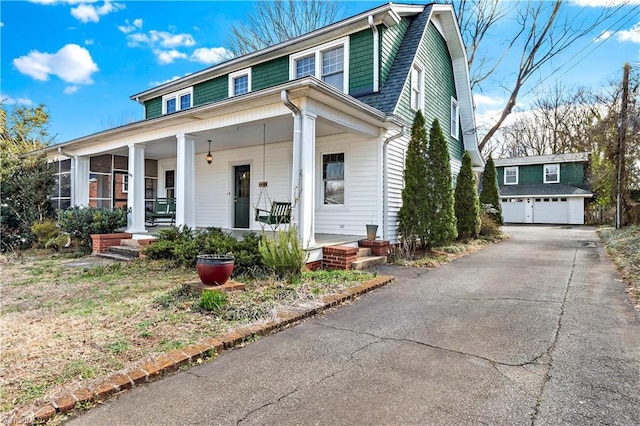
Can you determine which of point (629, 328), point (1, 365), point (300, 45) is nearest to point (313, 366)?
point (1, 365)

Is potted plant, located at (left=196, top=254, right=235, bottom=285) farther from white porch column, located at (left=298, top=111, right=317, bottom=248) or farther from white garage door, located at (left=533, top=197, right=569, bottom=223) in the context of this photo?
white garage door, located at (left=533, top=197, right=569, bottom=223)

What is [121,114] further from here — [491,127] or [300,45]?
[491,127]

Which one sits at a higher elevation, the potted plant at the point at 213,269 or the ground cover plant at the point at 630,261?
the potted plant at the point at 213,269

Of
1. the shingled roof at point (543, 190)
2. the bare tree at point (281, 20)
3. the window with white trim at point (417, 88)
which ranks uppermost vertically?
the bare tree at point (281, 20)

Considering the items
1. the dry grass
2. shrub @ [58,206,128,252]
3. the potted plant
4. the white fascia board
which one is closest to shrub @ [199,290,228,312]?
the dry grass

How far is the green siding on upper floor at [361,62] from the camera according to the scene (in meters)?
9.20

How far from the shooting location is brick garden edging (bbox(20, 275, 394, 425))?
231 cm

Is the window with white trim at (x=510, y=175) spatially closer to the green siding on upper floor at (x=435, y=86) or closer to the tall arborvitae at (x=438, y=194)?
the green siding on upper floor at (x=435, y=86)

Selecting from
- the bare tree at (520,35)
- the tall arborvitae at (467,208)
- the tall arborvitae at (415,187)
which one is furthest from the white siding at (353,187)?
the bare tree at (520,35)

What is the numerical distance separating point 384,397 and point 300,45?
970 centimetres

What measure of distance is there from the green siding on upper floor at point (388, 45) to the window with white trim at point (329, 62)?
2.99 feet

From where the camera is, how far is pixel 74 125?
79.0 feet

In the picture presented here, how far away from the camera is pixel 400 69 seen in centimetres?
951

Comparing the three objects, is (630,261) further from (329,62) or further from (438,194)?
(329,62)
